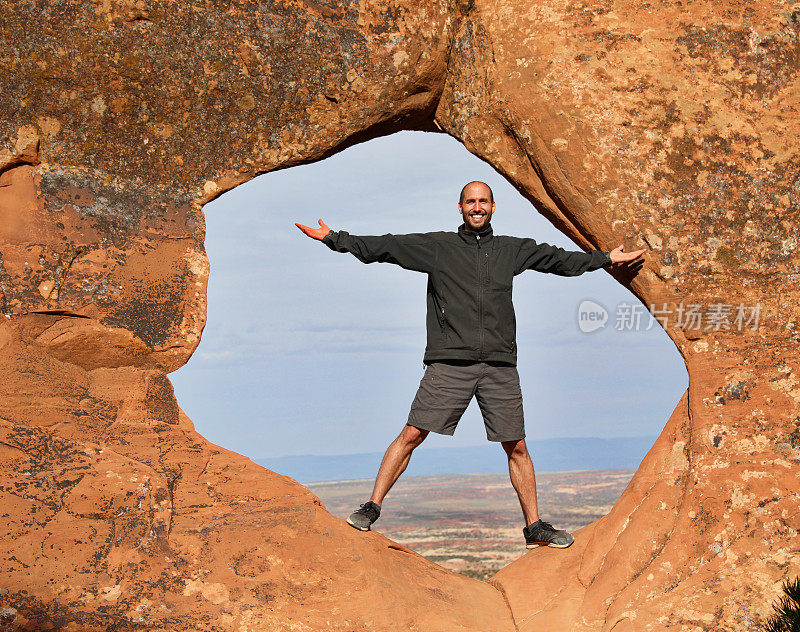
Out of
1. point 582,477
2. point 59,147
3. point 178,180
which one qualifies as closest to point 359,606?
point 178,180

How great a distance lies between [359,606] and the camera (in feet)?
15.3

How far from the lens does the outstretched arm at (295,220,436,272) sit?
5.15 meters

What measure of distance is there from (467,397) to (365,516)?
952 millimetres

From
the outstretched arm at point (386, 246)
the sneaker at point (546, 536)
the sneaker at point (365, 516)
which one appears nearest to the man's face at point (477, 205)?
the outstretched arm at point (386, 246)

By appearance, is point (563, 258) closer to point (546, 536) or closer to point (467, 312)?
point (467, 312)

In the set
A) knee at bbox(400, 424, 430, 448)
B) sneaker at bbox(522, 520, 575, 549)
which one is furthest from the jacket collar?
sneaker at bbox(522, 520, 575, 549)

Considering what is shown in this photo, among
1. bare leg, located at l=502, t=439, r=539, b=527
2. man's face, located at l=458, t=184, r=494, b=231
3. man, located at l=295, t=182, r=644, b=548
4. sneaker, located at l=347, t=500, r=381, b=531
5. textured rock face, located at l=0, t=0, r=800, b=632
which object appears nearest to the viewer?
textured rock face, located at l=0, t=0, r=800, b=632

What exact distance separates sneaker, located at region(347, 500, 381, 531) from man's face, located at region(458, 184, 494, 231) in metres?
1.82

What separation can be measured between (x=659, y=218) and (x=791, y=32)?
1473mm

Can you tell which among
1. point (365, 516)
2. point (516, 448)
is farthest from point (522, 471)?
point (365, 516)

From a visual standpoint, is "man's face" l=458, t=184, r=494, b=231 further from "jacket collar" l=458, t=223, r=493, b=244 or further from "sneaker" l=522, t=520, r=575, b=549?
"sneaker" l=522, t=520, r=575, b=549

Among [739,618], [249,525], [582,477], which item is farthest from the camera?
[582,477]

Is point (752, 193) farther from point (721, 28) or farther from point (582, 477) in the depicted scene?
point (582, 477)

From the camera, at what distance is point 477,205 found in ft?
17.5
